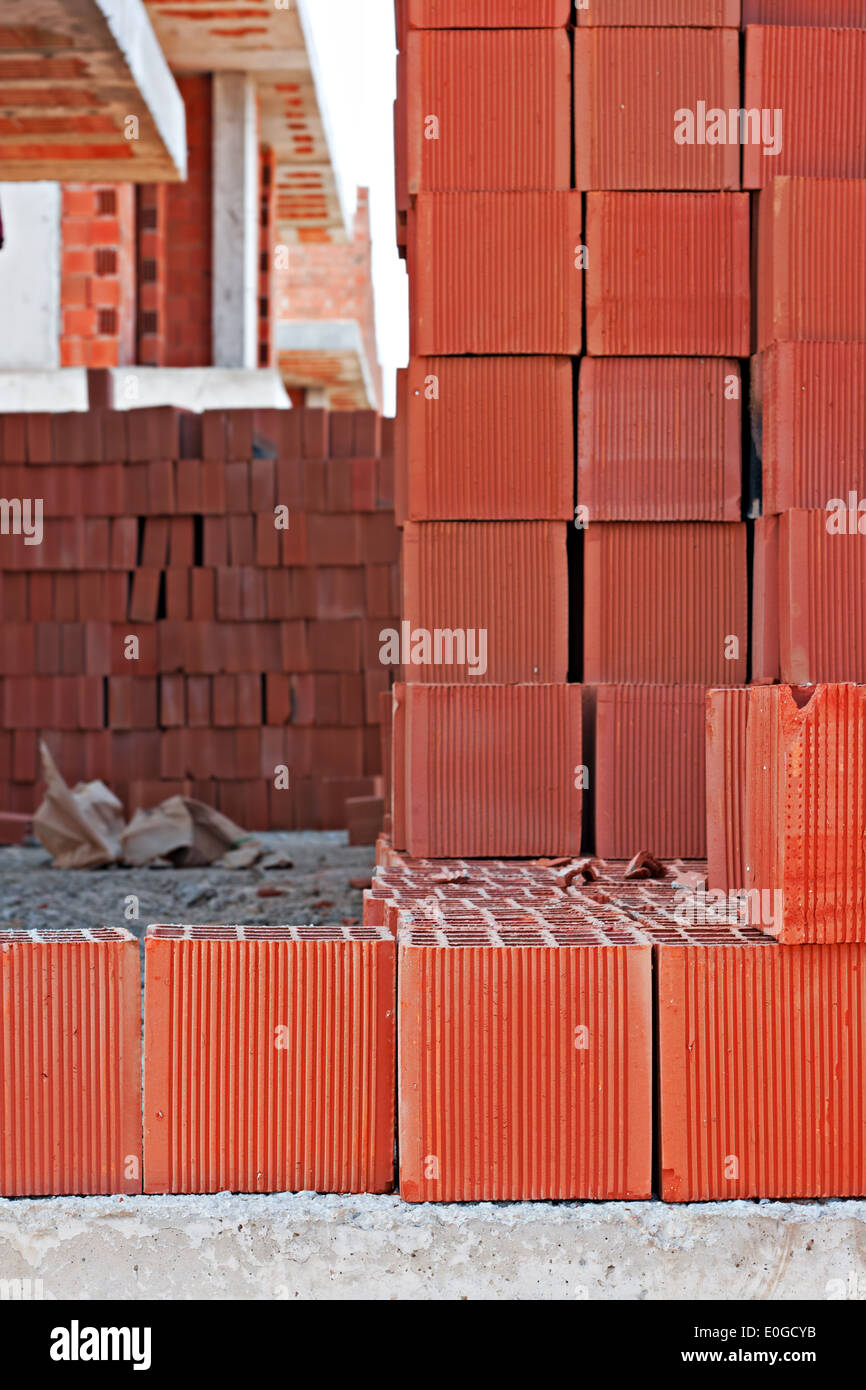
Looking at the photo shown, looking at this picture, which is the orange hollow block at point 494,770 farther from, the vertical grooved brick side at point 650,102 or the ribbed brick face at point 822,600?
the vertical grooved brick side at point 650,102

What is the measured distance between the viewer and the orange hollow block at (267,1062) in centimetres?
278

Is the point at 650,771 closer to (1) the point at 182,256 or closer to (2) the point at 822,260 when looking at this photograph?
(2) the point at 822,260

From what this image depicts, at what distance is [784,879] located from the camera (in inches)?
109

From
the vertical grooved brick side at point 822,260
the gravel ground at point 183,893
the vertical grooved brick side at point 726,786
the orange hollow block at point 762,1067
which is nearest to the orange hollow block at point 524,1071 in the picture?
the orange hollow block at point 762,1067

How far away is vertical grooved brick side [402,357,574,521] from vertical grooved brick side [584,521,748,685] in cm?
25

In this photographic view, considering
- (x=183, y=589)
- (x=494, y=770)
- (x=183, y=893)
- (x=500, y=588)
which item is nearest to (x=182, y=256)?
(x=183, y=589)

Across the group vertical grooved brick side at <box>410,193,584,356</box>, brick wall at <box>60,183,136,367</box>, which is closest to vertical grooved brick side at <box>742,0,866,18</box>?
vertical grooved brick side at <box>410,193,584,356</box>

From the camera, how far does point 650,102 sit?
4.87 meters

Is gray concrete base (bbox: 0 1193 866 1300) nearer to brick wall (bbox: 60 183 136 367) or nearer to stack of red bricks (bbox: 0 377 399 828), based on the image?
stack of red bricks (bbox: 0 377 399 828)

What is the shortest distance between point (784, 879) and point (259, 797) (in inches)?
353

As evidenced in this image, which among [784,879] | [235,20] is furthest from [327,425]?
[784,879]

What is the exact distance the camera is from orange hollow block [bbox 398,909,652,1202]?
2.76 meters

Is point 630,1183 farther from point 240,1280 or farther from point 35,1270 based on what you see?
point 35,1270

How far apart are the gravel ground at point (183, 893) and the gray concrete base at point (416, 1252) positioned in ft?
9.56
